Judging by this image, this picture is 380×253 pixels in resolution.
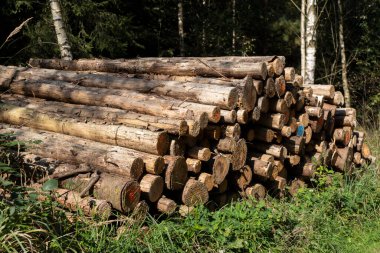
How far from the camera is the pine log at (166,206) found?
14.6 ft

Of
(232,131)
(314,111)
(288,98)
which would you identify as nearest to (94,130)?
(232,131)

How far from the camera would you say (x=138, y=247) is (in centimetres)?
384

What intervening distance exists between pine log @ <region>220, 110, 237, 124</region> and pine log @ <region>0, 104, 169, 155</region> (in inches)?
38.5

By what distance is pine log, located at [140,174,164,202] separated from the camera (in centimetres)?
427

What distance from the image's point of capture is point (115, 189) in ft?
13.4

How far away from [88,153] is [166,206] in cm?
99

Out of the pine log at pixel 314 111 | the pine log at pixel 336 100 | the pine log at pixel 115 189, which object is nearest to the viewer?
the pine log at pixel 115 189

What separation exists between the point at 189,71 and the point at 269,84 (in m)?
1.18

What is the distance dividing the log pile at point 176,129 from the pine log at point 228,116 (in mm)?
12

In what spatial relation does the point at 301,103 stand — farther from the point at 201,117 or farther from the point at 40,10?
the point at 40,10

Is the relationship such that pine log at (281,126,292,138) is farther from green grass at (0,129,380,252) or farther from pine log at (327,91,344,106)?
pine log at (327,91,344,106)

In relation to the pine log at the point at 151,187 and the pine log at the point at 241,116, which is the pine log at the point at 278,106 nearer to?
the pine log at the point at 241,116

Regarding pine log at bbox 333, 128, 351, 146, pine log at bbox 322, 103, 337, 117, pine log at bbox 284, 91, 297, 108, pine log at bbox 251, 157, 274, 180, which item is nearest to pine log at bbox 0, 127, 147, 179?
pine log at bbox 251, 157, 274, 180

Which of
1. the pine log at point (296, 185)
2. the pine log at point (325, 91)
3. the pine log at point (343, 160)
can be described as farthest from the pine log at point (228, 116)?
the pine log at point (343, 160)
